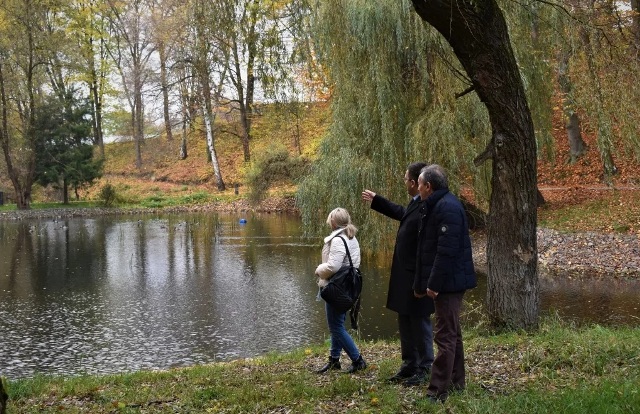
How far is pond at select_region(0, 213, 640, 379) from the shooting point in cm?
975

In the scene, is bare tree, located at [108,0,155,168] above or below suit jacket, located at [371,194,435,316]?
above

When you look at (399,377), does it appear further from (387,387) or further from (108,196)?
(108,196)

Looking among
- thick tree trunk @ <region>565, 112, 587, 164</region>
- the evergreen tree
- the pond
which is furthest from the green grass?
thick tree trunk @ <region>565, 112, 587, 164</region>

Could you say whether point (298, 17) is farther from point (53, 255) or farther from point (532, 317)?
point (53, 255)

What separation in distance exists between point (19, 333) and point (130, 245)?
1069 centimetres

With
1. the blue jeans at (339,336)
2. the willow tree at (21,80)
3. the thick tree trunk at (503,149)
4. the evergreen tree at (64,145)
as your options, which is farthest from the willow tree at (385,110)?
the willow tree at (21,80)

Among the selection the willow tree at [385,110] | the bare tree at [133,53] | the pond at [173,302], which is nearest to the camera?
the pond at [173,302]

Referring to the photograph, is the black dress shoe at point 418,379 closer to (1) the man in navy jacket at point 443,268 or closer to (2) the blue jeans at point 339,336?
(1) the man in navy jacket at point 443,268

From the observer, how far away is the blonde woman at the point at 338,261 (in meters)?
5.41

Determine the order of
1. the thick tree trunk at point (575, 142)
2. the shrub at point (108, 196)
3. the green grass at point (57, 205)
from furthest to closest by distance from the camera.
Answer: the shrub at point (108, 196) → the green grass at point (57, 205) → the thick tree trunk at point (575, 142)

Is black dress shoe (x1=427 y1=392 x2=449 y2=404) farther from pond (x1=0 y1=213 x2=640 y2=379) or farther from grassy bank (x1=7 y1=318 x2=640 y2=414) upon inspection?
pond (x1=0 y1=213 x2=640 y2=379)

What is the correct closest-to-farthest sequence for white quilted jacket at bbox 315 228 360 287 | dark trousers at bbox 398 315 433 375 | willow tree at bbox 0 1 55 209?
dark trousers at bbox 398 315 433 375 < white quilted jacket at bbox 315 228 360 287 < willow tree at bbox 0 1 55 209

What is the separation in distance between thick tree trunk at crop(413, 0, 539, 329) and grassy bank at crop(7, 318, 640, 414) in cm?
Answer: 44

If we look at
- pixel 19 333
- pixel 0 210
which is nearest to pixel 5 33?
pixel 0 210
